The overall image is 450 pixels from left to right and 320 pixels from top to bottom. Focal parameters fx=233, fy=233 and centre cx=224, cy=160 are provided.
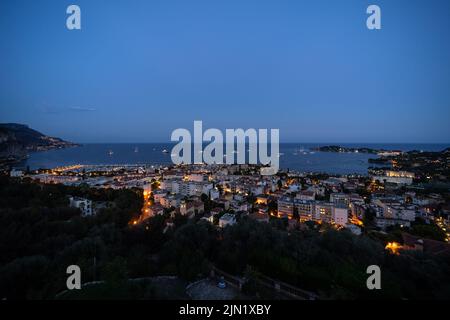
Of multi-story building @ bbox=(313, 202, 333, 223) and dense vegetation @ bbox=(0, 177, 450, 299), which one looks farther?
multi-story building @ bbox=(313, 202, 333, 223)

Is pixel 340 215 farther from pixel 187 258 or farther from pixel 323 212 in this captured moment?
pixel 187 258

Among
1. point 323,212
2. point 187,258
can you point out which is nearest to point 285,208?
point 323,212

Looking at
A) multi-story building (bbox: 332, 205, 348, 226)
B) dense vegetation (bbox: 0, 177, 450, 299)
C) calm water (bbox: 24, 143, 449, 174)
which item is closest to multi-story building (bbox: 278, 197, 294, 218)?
multi-story building (bbox: 332, 205, 348, 226)

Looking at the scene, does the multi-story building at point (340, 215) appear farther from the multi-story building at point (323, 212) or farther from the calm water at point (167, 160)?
the calm water at point (167, 160)

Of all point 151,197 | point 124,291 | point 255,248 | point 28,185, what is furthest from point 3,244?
point 151,197

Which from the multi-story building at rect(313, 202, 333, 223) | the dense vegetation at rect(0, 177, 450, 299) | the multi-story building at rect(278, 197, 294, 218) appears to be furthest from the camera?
the multi-story building at rect(278, 197, 294, 218)

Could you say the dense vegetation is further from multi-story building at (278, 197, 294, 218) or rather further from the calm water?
the calm water

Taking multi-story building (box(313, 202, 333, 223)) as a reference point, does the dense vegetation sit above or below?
above
